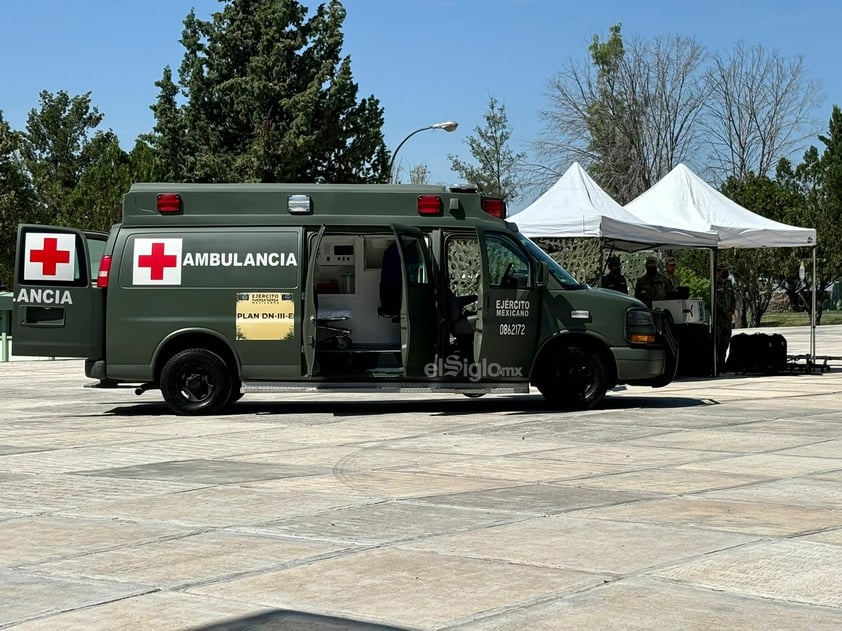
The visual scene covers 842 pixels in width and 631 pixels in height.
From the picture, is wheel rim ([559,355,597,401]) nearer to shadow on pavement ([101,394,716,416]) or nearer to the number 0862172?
shadow on pavement ([101,394,716,416])

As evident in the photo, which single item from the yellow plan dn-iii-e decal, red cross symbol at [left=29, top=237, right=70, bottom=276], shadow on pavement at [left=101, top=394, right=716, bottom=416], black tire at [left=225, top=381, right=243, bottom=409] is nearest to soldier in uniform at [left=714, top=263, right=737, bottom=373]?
shadow on pavement at [left=101, top=394, right=716, bottom=416]

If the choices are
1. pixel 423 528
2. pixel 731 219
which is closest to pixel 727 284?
pixel 731 219

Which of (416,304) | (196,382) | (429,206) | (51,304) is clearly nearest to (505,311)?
(416,304)

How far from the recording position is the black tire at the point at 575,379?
14844mm

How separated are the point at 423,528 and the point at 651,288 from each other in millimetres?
14176

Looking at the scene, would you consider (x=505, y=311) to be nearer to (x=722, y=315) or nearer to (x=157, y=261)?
(x=157, y=261)

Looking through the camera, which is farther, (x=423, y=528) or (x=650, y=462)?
(x=650, y=462)

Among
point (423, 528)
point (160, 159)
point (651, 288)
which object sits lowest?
point (423, 528)

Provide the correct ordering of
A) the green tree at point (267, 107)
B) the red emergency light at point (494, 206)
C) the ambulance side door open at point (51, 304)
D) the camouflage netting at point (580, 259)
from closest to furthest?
the ambulance side door open at point (51, 304) → the red emergency light at point (494, 206) → the camouflage netting at point (580, 259) → the green tree at point (267, 107)

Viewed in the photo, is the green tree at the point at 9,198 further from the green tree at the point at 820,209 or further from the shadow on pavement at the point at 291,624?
the shadow on pavement at the point at 291,624

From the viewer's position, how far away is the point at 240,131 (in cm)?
5178

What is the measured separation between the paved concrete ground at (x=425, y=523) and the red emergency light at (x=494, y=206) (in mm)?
2457

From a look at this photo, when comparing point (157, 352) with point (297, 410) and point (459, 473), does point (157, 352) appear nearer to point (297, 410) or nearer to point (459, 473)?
point (297, 410)

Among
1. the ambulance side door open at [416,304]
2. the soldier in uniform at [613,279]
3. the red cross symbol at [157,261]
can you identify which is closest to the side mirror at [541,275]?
the ambulance side door open at [416,304]
